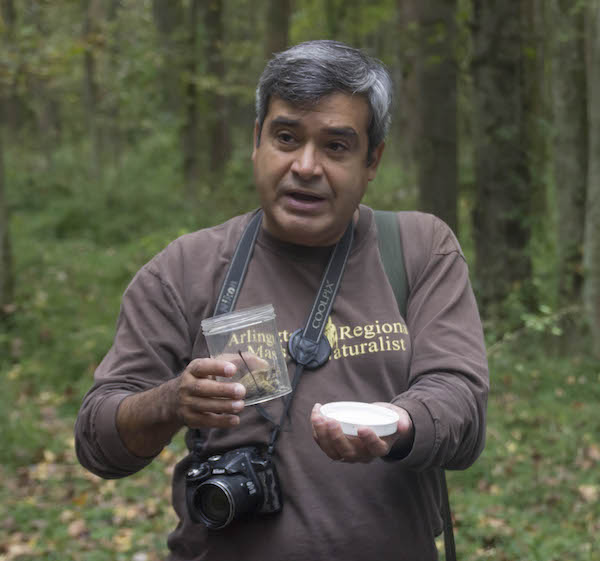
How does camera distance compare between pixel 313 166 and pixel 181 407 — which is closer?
pixel 181 407

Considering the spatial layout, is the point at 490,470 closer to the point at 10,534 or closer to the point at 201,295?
the point at 10,534

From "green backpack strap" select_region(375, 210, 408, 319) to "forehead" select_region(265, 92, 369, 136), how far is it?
29 cm

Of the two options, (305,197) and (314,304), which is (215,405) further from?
(305,197)

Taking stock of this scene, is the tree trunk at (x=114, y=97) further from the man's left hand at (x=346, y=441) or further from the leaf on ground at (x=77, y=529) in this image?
the man's left hand at (x=346, y=441)

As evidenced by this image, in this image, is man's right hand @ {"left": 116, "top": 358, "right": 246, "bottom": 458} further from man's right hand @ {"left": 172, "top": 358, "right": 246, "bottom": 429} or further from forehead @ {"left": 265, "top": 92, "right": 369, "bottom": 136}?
forehead @ {"left": 265, "top": 92, "right": 369, "bottom": 136}

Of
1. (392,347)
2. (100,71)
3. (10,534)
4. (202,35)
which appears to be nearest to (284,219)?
(392,347)

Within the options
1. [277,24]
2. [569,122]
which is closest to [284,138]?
[569,122]

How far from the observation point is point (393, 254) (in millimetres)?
2219

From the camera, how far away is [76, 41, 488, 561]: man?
1.96m

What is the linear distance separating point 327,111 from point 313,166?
148 millimetres

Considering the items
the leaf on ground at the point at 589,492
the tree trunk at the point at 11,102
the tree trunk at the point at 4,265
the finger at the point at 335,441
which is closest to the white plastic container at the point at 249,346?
the finger at the point at 335,441

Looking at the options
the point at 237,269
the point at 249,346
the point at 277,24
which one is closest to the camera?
the point at 249,346

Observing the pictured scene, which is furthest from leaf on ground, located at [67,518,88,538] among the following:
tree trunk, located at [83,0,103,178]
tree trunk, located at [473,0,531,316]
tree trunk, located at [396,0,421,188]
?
tree trunk, located at [83,0,103,178]

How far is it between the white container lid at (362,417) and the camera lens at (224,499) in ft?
0.99
